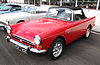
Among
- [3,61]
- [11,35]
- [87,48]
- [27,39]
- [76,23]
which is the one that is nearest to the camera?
[27,39]

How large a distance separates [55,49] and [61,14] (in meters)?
1.54

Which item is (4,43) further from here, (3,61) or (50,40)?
(50,40)

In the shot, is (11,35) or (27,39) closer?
(27,39)

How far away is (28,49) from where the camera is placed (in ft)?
8.35

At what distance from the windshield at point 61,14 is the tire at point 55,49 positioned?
43.3 inches

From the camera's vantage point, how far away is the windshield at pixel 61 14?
11.8ft

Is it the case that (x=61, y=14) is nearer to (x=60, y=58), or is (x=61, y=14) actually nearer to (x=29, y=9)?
(x=60, y=58)

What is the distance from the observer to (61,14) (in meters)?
3.76

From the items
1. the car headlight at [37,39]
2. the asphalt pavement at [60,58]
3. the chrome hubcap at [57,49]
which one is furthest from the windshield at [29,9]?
the car headlight at [37,39]

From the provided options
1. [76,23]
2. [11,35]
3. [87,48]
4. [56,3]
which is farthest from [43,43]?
[56,3]

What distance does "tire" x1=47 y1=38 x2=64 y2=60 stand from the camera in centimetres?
269

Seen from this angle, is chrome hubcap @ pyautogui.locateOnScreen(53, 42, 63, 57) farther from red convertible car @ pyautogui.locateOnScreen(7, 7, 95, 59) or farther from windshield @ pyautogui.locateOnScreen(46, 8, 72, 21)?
windshield @ pyautogui.locateOnScreen(46, 8, 72, 21)

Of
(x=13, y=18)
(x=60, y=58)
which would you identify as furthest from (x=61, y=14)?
(x=13, y=18)

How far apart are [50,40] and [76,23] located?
150 cm
